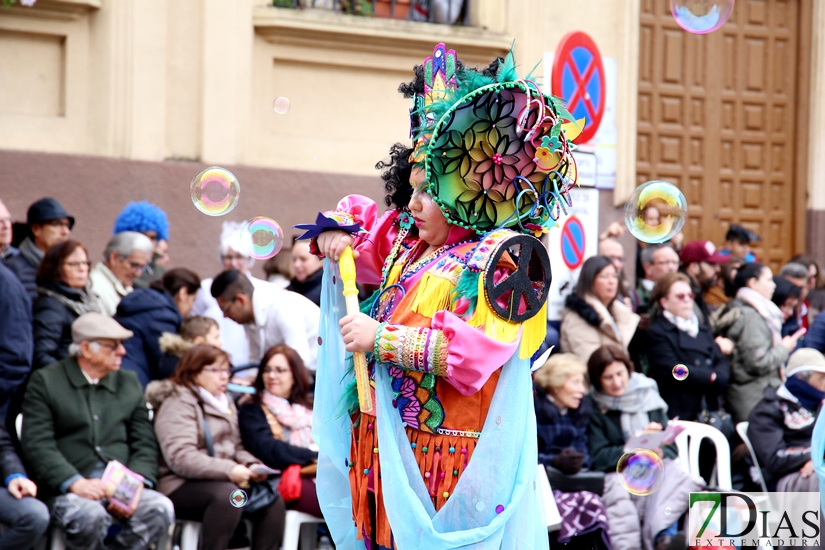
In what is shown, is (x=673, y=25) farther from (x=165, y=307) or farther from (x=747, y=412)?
(x=165, y=307)

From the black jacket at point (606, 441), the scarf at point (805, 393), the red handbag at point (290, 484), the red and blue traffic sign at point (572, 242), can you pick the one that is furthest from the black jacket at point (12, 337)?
the scarf at point (805, 393)

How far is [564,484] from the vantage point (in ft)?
21.1

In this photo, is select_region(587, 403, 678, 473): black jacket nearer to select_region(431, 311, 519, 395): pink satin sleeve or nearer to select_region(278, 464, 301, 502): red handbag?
select_region(278, 464, 301, 502): red handbag

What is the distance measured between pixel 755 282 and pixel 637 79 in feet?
10.3

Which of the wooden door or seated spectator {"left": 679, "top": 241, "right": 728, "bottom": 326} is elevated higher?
the wooden door

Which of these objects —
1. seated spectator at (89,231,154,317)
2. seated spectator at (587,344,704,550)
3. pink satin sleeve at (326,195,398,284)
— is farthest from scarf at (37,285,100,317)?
seated spectator at (587,344,704,550)

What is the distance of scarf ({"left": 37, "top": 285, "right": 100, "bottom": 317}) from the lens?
622cm

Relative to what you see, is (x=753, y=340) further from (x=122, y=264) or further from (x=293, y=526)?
(x=122, y=264)

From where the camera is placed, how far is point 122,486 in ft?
18.9

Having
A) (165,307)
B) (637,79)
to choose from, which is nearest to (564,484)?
(165,307)

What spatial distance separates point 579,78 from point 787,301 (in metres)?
2.61

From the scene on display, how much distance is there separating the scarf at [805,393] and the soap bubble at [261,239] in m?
3.18

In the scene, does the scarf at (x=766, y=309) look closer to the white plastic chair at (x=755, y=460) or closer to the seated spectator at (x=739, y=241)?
the white plastic chair at (x=755, y=460)

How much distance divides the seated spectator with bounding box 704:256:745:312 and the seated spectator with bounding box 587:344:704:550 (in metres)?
1.88
